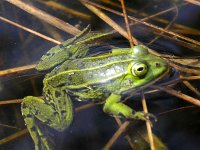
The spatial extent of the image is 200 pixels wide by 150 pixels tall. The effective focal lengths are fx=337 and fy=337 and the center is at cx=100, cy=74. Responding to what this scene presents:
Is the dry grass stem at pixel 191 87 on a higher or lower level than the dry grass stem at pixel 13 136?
lower

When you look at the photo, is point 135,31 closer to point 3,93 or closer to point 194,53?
point 194,53

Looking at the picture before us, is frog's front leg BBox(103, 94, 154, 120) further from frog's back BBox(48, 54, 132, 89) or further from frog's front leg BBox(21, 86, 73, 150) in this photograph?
frog's front leg BBox(21, 86, 73, 150)

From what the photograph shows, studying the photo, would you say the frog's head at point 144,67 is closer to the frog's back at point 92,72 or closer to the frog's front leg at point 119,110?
the frog's back at point 92,72

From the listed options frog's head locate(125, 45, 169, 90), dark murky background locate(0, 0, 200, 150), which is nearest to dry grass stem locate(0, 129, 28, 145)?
dark murky background locate(0, 0, 200, 150)

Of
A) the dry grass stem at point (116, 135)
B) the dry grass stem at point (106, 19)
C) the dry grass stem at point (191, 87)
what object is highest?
the dry grass stem at point (106, 19)

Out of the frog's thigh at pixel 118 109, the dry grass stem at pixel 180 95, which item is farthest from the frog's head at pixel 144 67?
the frog's thigh at pixel 118 109

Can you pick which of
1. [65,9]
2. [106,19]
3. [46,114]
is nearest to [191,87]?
[106,19]

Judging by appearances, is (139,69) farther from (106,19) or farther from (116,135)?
(106,19)
